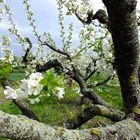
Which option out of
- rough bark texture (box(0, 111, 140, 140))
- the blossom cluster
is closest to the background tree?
rough bark texture (box(0, 111, 140, 140))

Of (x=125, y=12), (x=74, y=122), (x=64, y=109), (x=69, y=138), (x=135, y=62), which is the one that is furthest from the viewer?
(x=64, y=109)

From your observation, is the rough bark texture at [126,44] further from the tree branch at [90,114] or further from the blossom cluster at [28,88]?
the blossom cluster at [28,88]

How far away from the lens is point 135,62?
2.83 metres

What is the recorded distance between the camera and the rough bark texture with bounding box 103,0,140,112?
235cm

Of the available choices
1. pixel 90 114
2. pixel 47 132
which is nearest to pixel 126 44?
pixel 90 114

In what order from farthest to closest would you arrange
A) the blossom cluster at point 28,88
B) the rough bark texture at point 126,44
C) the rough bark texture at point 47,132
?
the rough bark texture at point 126,44 → the blossom cluster at point 28,88 → the rough bark texture at point 47,132

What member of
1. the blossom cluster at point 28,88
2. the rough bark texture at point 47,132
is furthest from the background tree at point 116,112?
the blossom cluster at point 28,88

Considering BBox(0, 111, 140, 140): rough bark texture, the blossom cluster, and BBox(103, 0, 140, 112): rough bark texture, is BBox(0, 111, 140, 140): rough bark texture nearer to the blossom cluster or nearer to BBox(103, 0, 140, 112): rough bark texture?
the blossom cluster

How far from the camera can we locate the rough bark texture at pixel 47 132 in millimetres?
1668

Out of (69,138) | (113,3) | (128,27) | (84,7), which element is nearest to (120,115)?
(128,27)

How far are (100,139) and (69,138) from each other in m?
0.19

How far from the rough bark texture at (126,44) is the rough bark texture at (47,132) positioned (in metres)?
0.57

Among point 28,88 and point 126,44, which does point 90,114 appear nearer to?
point 126,44

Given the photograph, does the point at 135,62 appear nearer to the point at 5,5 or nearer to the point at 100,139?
the point at 100,139
